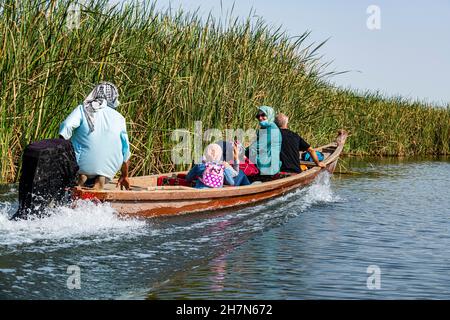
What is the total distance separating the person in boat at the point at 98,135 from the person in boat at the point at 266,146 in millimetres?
3605

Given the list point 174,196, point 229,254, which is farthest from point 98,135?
point 229,254

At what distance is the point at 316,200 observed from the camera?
12469 mm

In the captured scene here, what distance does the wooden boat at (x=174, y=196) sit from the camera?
28.0 ft

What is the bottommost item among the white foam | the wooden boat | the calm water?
the calm water

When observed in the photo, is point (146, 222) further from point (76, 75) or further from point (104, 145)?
point (76, 75)

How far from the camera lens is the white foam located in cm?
746

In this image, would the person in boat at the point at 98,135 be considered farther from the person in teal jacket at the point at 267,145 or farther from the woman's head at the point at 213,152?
the person in teal jacket at the point at 267,145

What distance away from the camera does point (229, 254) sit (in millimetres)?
7594

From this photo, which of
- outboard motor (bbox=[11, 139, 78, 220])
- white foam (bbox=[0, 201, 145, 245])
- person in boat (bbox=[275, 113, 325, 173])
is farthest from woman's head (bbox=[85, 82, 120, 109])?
person in boat (bbox=[275, 113, 325, 173])

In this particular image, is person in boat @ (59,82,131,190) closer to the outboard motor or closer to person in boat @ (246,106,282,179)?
the outboard motor

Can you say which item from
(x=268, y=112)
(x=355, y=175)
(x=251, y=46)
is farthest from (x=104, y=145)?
(x=355, y=175)

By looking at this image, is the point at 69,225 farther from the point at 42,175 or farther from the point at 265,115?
the point at 265,115

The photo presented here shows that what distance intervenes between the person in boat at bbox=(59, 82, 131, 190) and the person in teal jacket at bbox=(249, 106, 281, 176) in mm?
3601

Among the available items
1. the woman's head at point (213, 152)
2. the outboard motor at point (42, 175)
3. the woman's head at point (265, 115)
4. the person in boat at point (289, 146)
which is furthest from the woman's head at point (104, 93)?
the person in boat at point (289, 146)
